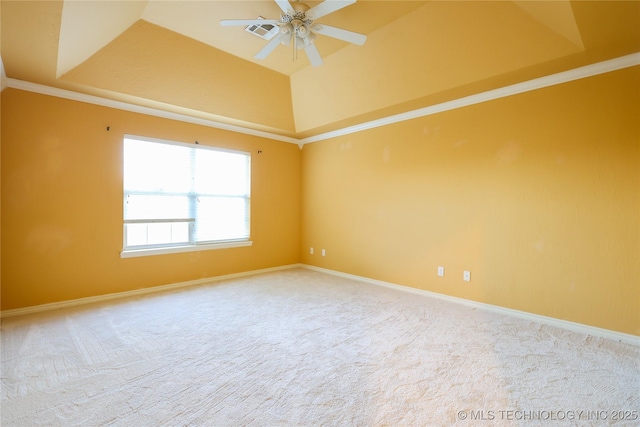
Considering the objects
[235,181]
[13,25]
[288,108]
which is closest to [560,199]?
[288,108]

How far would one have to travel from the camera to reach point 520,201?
319 centimetres

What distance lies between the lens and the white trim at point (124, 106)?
10.5ft

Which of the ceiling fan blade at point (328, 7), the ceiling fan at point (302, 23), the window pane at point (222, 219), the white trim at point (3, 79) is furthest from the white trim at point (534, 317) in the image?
the white trim at point (3, 79)

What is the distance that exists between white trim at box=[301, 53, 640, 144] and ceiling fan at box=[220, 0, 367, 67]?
1759mm

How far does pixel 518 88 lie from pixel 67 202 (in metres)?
5.35

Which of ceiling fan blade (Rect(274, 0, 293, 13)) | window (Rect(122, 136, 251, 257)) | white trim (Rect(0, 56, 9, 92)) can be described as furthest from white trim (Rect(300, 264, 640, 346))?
white trim (Rect(0, 56, 9, 92))

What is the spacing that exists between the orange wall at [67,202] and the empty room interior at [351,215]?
0.9 inches

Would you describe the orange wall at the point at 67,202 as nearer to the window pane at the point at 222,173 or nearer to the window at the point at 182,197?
the window at the point at 182,197

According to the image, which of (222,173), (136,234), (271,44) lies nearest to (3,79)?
(136,234)

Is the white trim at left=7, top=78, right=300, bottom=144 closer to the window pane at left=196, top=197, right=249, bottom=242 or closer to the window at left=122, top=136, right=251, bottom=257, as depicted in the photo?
the window at left=122, top=136, right=251, bottom=257

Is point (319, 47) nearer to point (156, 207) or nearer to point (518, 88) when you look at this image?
point (518, 88)

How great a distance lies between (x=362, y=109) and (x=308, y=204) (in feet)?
A: 7.36

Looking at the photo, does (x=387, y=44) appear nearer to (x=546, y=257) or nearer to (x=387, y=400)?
(x=546, y=257)

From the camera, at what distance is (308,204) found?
18.7ft
